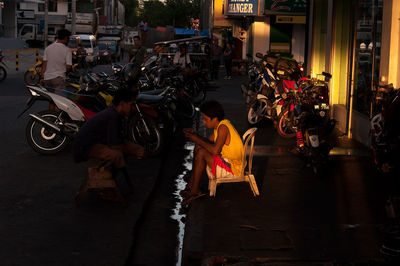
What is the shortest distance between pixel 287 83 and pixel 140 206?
25.3 ft

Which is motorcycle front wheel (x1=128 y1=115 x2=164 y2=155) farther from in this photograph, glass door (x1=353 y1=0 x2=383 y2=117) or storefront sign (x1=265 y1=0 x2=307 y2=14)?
storefront sign (x1=265 y1=0 x2=307 y2=14)

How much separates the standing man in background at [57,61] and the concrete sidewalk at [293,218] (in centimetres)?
489

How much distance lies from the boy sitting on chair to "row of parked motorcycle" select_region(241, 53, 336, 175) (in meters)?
1.93

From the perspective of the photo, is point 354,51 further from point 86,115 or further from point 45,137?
point 45,137

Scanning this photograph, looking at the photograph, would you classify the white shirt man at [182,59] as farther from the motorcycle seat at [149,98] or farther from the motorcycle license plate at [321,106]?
the motorcycle seat at [149,98]

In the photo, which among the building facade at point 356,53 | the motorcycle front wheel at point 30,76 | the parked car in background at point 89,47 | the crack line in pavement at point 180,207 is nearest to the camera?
the crack line in pavement at point 180,207

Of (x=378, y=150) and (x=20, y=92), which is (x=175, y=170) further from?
(x=20, y=92)

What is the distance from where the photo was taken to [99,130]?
8.31 meters

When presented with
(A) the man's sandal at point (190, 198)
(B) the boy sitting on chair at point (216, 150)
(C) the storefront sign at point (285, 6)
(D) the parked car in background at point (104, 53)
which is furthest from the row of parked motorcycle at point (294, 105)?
(D) the parked car in background at point (104, 53)

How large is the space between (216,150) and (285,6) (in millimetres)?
23555

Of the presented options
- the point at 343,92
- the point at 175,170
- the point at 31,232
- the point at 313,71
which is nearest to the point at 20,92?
the point at 313,71

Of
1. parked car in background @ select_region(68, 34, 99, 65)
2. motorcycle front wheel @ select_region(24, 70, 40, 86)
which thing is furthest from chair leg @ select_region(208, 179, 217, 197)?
parked car in background @ select_region(68, 34, 99, 65)

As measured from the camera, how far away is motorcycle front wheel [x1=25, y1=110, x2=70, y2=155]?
450 inches

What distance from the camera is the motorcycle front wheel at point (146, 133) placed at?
11531mm
